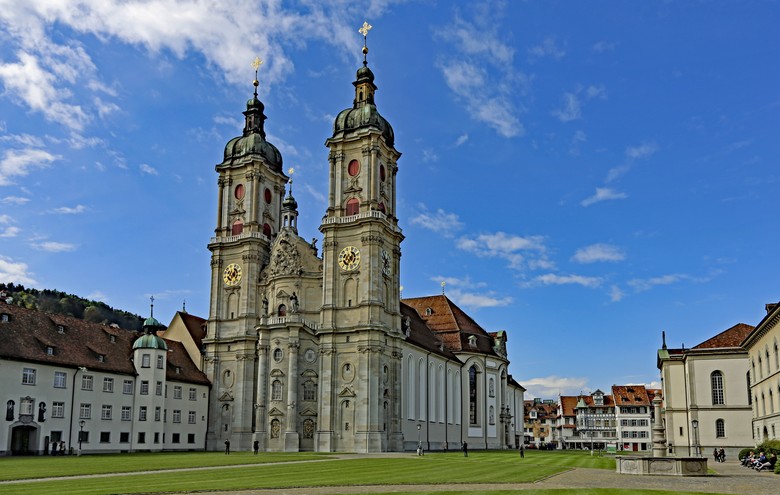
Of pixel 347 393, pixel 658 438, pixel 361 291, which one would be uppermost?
pixel 361 291

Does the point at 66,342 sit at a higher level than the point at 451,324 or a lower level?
lower

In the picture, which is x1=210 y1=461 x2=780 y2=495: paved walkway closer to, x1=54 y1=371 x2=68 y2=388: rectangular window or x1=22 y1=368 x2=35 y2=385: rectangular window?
x1=22 y1=368 x2=35 y2=385: rectangular window

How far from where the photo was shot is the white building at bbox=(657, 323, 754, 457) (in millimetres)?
65750

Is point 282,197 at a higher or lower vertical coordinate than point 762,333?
higher

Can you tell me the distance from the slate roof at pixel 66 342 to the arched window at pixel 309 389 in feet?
41.7

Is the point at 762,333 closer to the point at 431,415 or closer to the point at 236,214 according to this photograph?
the point at 431,415

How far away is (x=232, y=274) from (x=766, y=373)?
177 feet

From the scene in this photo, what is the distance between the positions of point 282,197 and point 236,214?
21.8 ft

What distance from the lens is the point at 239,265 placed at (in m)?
82.2

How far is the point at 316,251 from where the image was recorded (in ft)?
259

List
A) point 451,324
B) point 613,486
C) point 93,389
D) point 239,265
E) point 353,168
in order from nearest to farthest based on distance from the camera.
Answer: point 613,486, point 93,389, point 353,168, point 239,265, point 451,324

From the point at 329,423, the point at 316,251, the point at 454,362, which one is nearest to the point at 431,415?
the point at 454,362

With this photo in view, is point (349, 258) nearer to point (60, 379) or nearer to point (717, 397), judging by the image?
point (60, 379)

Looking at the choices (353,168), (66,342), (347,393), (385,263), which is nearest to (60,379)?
(66,342)
